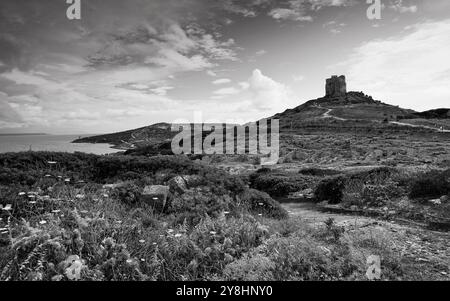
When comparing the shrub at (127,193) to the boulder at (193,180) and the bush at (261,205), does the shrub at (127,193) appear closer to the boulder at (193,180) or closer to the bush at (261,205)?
the boulder at (193,180)

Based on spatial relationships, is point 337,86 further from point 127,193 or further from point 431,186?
point 127,193

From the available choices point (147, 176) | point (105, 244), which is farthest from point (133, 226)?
point (147, 176)

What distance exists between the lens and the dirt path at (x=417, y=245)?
6.22m

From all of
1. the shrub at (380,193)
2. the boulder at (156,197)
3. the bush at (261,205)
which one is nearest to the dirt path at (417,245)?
the bush at (261,205)

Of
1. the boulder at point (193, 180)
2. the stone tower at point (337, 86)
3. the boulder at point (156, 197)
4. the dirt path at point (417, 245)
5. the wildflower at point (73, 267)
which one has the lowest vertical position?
the dirt path at point (417, 245)

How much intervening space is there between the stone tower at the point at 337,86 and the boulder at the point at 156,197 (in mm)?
181676

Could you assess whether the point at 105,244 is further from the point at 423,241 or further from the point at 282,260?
the point at 423,241

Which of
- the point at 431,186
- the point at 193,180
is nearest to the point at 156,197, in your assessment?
the point at 193,180

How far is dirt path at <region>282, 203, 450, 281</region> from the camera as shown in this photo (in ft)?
20.4

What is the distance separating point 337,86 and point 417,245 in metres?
184

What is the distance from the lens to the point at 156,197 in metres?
9.05

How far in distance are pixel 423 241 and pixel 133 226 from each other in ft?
22.9

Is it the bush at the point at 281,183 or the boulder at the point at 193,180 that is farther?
the bush at the point at 281,183

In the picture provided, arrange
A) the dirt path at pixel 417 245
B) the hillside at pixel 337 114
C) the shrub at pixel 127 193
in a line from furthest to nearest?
the hillside at pixel 337 114
the shrub at pixel 127 193
the dirt path at pixel 417 245
